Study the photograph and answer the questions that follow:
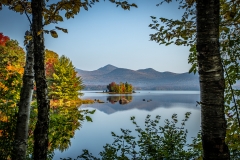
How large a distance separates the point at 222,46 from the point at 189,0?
2.31 ft

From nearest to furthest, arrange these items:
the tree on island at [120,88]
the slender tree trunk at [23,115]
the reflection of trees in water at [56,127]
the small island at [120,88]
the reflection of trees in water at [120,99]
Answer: the reflection of trees in water at [56,127], the slender tree trunk at [23,115], the reflection of trees in water at [120,99], the tree on island at [120,88], the small island at [120,88]

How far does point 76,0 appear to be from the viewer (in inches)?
80.6

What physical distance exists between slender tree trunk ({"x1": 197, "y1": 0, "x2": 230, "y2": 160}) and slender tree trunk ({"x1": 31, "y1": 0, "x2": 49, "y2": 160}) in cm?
169

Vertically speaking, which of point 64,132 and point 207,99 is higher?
point 207,99

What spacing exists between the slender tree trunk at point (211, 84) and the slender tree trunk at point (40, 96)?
1693 millimetres

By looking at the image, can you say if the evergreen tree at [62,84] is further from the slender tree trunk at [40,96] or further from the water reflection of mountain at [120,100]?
the slender tree trunk at [40,96]

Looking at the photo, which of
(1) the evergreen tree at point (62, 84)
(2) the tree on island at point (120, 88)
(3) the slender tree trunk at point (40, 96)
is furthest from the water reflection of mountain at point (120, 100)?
(3) the slender tree trunk at point (40, 96)

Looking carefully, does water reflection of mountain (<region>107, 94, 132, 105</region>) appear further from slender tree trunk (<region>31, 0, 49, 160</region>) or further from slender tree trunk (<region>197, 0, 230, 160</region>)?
slender tree trunk (<region>197, 0, 230, 160</region>)

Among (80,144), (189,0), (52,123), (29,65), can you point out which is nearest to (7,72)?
(29,65)

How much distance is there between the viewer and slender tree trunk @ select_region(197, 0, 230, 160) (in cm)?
128

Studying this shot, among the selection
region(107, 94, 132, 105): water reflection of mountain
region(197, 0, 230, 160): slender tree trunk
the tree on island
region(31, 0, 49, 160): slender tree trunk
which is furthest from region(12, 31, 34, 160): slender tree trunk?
the tree on island

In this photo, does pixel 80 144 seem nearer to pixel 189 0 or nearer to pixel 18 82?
pixel 18 82

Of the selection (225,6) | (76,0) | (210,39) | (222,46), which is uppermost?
(76,0)

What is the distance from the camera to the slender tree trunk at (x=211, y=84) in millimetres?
1280
